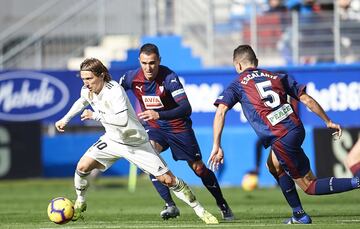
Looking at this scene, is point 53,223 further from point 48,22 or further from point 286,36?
point 48,22

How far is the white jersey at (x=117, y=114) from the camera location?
37.9 feet

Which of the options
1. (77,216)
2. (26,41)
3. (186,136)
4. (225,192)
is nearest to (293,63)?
(225,192)

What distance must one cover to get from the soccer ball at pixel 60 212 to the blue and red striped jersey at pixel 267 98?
2.29 m

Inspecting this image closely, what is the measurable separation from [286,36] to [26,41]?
7887 mm

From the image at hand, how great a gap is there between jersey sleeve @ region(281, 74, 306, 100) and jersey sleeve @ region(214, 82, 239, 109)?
613mm

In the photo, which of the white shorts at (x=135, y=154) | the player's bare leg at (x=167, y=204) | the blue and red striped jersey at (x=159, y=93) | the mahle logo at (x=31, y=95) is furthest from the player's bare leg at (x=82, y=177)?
the mahle logo at (x=31, y=95)

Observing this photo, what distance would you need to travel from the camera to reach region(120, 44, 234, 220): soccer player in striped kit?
12688 millimetres

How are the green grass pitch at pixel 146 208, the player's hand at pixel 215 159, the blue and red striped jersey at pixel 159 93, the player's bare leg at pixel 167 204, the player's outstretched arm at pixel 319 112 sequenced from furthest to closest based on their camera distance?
the blue and red striped jersey at pixel 159 93 < the player's bare leg at pixel 167 204 < the green grass pitch at pixel 146 208 < the player's outstretched arm at pixel 319 112 < the player's hand at pixel 215 159

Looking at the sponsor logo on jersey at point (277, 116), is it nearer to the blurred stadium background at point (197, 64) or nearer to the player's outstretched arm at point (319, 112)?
the player's outstretched arm at point (319, 112)

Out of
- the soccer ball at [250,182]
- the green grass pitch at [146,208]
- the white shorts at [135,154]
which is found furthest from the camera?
the soccer ball at [250,182]

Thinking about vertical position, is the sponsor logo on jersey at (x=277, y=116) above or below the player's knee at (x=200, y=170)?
above

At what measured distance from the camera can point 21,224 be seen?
485 inches

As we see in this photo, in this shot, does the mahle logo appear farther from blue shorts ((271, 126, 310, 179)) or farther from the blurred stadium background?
blue shorts ((271, 126, 310, 179))

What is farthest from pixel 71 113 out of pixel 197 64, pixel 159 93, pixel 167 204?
pixel 197 64
